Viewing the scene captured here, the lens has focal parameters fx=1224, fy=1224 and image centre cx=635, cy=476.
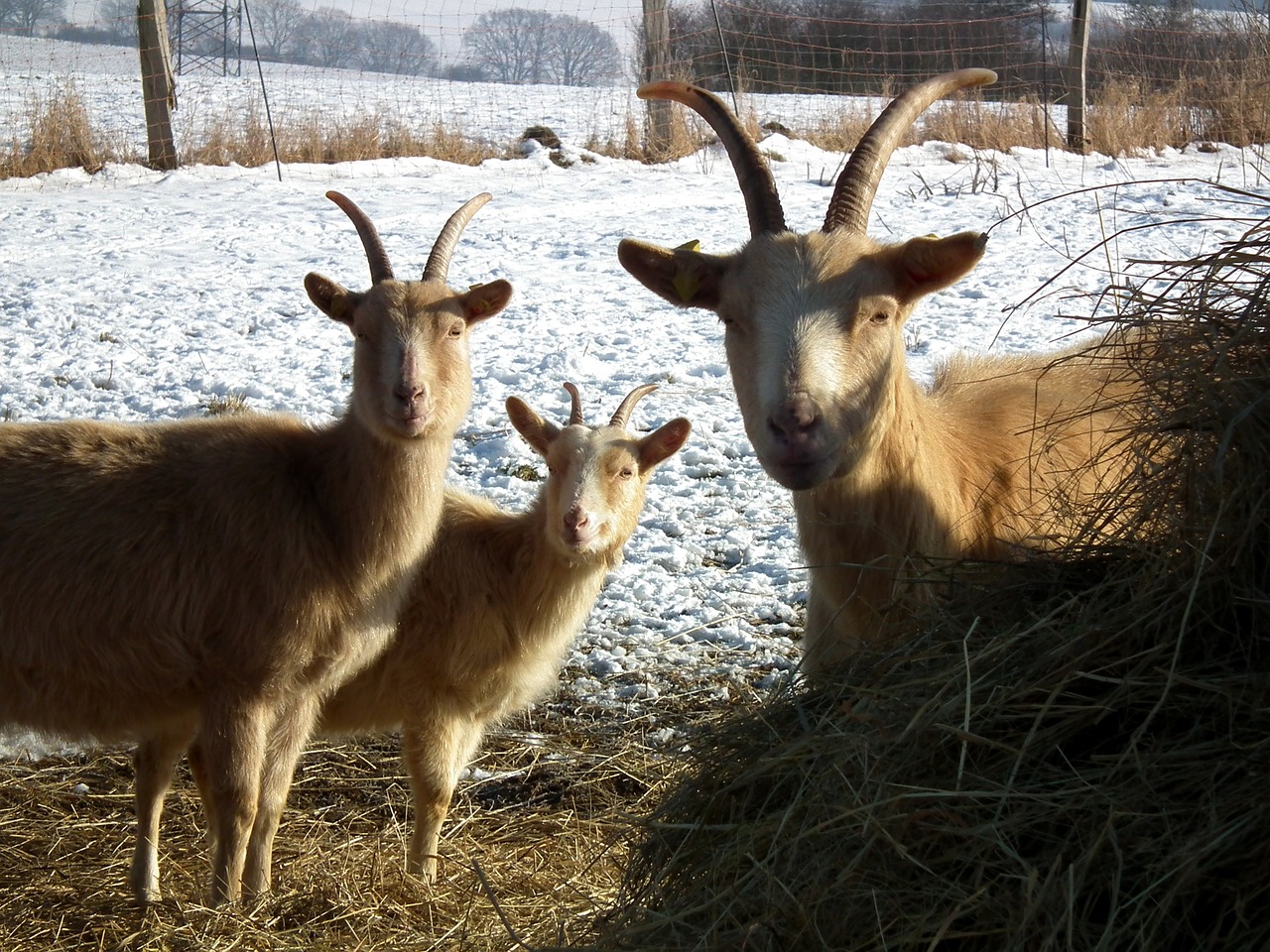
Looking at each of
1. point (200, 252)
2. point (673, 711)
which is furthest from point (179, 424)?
point (200, 252)

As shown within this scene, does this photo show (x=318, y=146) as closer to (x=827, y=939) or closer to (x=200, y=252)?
(x=200, y=252)

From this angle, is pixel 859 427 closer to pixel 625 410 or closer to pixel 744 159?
pixel 744 159

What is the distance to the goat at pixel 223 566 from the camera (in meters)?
4.67

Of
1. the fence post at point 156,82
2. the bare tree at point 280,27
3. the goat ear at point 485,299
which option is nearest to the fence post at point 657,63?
the fence post at point 156,82

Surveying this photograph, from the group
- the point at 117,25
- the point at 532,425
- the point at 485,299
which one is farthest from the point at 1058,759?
the point at 117,25

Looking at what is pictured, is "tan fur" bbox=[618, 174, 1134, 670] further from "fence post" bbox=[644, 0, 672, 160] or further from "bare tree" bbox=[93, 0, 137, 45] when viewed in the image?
"bare tree" bbox=[93, 0, 137, 45]

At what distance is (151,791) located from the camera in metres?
5.07

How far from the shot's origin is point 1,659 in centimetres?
464

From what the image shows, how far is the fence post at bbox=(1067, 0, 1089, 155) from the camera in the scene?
1582cm

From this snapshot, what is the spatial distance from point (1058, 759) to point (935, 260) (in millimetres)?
1892

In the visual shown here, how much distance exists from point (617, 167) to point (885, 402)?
39.3 ft

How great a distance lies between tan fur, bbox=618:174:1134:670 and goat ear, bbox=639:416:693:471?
1.74 metres

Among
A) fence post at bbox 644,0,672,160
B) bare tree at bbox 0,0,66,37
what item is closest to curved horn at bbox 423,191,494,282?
fence post at bbox 644,0,672,160

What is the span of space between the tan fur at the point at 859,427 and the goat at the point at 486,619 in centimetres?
159
